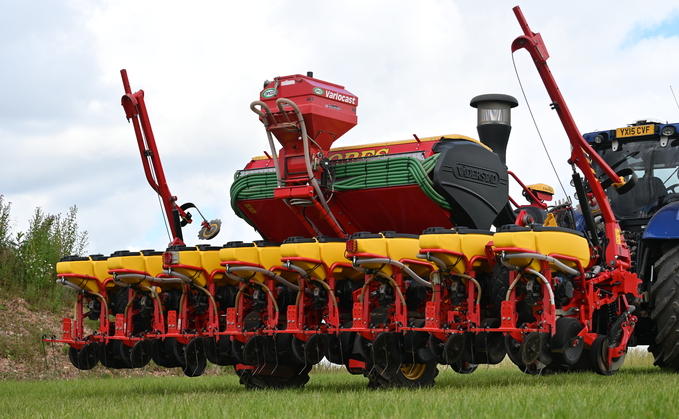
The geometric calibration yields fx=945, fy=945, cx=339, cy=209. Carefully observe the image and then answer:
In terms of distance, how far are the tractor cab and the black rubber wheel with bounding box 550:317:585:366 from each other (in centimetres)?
275

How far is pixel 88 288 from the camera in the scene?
35.3 ft

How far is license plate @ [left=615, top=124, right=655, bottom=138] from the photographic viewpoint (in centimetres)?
1089

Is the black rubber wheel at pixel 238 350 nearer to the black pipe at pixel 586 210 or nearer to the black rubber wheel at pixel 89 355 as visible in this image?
the black rubber wheel at pixel 89 355

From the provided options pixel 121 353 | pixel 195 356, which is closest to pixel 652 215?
pixel 195 356

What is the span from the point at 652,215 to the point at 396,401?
4.90 m

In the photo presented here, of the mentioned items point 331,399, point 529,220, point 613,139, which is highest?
point 613,139

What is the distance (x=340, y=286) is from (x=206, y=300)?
5.17 feet

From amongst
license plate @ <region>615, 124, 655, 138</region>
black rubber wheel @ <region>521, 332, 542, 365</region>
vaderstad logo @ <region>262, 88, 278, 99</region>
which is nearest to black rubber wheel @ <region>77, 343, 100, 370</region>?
vaderstad logo @ <region>262, 88, 278, 99</region>

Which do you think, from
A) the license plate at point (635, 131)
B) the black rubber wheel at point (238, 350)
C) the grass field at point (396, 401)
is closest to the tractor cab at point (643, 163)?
the license plate at point (635, 131)

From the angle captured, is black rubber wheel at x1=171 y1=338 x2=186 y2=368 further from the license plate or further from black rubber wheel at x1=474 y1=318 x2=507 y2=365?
the license plate

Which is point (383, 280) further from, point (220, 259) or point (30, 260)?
point (30, 260)

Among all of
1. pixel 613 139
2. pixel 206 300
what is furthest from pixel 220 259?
pixel 613 139

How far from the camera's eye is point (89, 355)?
1062 centimetres

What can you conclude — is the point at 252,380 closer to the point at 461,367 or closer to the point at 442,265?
the point at 461,367
